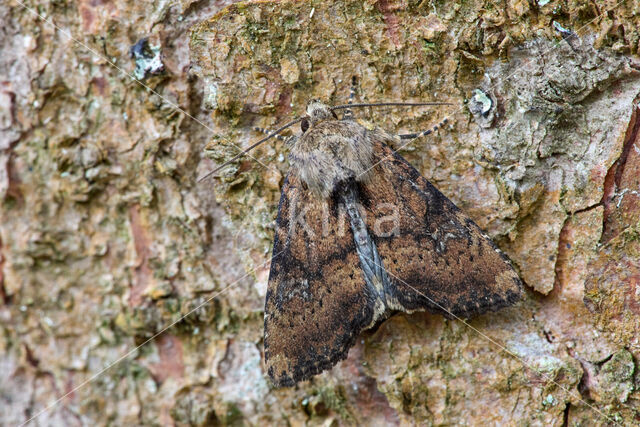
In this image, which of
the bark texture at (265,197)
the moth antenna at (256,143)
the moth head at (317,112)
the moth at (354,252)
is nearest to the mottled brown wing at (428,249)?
the moth at (354,252)

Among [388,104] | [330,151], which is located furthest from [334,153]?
[388,104]


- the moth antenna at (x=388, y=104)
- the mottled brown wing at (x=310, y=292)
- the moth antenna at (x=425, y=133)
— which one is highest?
the moth antenna at (x=388, y=104)

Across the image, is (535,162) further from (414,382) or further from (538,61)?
(414,382)

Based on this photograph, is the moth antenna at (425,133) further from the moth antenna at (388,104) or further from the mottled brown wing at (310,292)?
the mottled brown wing at (310,292)

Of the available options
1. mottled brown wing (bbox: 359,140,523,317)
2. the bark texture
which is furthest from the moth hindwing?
the bark texture

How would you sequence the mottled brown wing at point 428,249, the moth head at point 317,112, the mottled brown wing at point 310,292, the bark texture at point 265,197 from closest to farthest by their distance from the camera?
the bark texture at point 265,197, the mottled brown wing at point 428,249, the mottled brown wing at point 310,292, the moth head at point 317,112

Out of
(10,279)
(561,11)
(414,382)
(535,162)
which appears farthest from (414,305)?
(10,279)

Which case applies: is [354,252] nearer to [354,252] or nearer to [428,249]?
[354,252]
